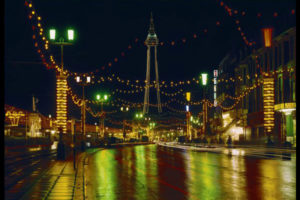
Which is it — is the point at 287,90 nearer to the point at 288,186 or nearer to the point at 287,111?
the point at 287,111

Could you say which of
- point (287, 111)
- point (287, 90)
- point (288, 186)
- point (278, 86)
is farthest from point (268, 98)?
point (288, 186)

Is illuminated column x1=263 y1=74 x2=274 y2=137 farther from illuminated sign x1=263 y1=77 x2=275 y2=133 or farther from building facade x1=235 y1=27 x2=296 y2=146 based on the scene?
building facade x1=235 y1=27 x2=296 y2=146

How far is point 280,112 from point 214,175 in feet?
113

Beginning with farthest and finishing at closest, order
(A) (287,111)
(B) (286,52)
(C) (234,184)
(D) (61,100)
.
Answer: (A) (287,111) → (B) (286,52) → (D) (61,100) → (C) (234,184)

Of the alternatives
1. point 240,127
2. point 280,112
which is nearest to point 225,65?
point 240,127

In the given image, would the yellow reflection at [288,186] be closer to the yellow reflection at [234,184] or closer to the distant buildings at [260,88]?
the yellow reflection at [234,184]

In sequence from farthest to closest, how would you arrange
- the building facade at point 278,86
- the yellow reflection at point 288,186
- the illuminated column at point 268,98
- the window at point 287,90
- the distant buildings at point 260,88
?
the window at point 287,90 → the distant buildings at point 260,88 → the building facade at point 278,86 → the illuminated column at point 268,98 → the yellow reflection at point 288,186

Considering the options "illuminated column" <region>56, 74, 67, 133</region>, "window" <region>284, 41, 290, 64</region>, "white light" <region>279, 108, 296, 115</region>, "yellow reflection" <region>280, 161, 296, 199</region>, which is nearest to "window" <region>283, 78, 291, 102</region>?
"white light" <region>279, 108, 296, 115</region>

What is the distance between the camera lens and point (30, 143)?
4894 centimetres

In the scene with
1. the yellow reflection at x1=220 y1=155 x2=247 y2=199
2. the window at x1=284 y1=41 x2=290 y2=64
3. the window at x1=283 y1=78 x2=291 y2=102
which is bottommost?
the yellow reflection at x1=220 y1=155 x2=247 y2=199

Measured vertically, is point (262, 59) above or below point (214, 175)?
above

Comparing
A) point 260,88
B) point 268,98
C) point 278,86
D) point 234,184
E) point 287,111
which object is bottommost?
point 234,184

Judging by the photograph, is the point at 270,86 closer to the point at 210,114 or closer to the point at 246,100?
the point at 246,100

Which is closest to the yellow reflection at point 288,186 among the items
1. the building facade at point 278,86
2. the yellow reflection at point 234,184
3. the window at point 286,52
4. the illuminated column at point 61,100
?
the yellow reflection at point 234,184
